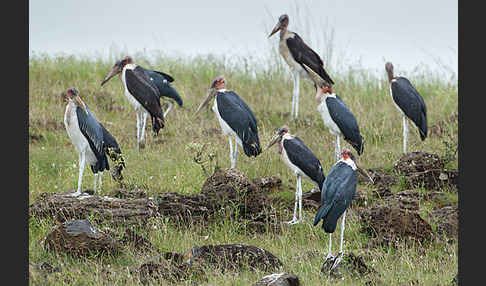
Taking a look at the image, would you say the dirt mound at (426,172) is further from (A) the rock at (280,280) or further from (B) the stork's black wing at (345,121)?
(A) the rock at (280,280)

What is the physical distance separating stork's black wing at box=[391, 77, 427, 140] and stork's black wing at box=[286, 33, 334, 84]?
159 centimetres

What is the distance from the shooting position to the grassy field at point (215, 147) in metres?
7.75

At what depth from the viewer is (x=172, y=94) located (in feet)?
43.6

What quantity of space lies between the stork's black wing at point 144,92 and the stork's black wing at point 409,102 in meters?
3.43

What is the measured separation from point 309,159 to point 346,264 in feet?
6.98

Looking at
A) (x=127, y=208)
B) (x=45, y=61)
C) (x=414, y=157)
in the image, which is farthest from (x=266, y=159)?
(x=45, y=61)

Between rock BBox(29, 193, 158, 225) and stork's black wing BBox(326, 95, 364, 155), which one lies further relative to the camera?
stork's black wing BBox(326, 95, 364, 155)

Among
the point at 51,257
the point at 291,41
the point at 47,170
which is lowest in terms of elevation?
the point at 51,257

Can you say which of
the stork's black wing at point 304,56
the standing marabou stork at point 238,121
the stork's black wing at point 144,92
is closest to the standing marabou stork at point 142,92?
the stork's black wing at point 144,92

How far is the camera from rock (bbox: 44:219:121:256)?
25.6 feet

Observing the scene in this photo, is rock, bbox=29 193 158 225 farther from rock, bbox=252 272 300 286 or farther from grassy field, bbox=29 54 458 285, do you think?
rock, bbox=252 272 300 286

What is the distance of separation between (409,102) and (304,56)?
2.22m

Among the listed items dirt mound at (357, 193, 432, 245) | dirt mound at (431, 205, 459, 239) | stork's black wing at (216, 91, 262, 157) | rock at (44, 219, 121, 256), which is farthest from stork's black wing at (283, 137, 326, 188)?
rock at (44, 219, 121, 256)

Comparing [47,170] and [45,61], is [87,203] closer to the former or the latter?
[47,170]
